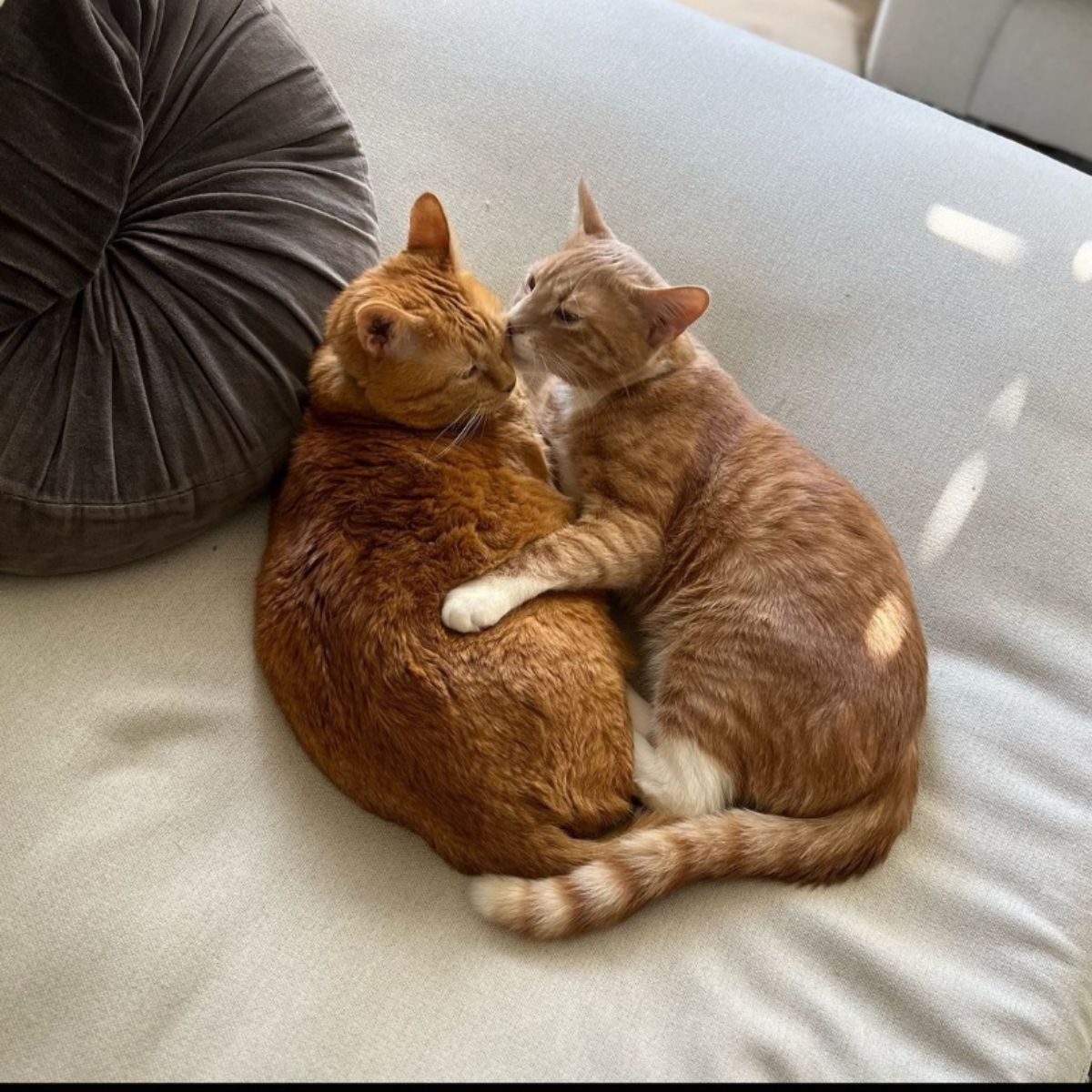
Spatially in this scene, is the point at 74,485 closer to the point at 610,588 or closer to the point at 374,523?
the point at 374,523

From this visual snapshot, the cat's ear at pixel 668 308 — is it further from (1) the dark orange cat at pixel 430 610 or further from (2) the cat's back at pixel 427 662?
(2) the cat's back at pixel 427 662

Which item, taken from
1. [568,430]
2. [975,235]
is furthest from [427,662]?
[975,235]

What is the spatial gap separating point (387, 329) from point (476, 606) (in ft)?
1.23

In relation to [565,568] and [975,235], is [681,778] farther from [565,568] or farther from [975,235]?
[975,235]

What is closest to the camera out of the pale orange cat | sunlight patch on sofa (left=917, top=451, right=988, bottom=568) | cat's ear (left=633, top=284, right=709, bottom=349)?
the pale orange cat

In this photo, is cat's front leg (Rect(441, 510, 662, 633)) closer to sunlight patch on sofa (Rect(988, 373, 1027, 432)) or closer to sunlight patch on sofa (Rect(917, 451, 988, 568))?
sunlight patch on sofa (Rect(917, 451, 988, 568))

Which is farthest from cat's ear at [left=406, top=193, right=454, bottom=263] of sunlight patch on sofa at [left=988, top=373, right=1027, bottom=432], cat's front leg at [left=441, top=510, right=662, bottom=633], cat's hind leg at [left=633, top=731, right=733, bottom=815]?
sunlight patch on sofa at [left=988, top=373, right=1027, bottom=432]

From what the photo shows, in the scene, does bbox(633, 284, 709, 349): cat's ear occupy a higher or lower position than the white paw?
higher

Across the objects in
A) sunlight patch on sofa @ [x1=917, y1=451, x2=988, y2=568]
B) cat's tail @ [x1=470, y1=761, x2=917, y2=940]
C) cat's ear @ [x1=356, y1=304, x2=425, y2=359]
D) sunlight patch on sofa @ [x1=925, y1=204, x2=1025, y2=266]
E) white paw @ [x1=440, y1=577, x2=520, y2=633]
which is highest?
sunlight patch on sofa @ [x1=925, y1=204, x2=1025, y2=266]

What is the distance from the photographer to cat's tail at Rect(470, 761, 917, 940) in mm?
1264

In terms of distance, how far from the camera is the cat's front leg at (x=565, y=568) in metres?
1.37

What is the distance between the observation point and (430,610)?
4.53 ft

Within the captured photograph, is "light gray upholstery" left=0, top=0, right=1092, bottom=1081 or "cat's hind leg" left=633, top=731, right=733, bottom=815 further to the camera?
"cat's hind leg" left=633, top=731, right=733, bottom=815

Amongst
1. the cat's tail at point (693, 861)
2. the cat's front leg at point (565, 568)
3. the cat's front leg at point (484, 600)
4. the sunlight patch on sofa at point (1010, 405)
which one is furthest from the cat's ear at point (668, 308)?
the cat's tail at point (693, 861)
